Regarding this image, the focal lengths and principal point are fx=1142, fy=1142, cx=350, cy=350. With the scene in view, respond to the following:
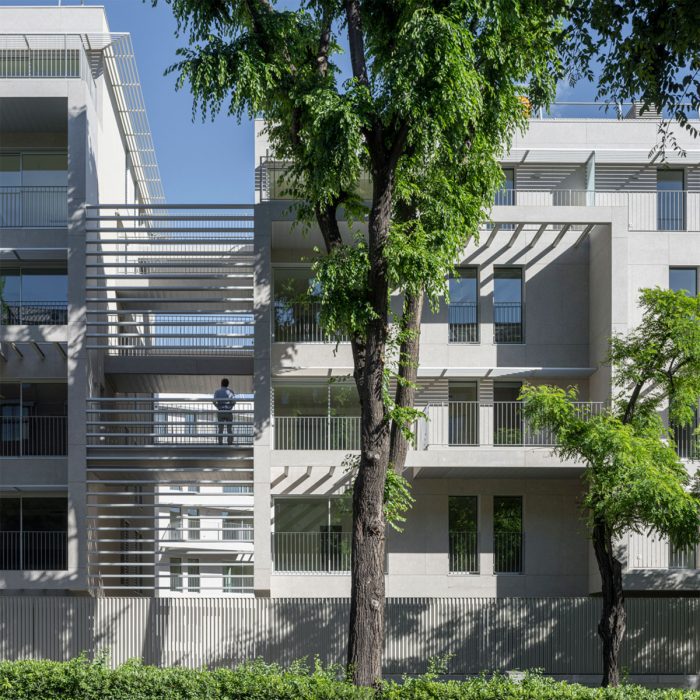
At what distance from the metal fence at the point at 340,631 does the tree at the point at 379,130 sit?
233 inches

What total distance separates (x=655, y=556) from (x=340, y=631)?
803 cm

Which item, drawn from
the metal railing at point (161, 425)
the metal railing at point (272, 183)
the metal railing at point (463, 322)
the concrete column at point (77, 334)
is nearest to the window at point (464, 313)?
the metal railing at point (463, 322)

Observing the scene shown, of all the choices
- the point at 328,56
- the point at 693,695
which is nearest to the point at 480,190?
the point at 328,56

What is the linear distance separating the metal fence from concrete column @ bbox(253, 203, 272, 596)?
1.06 meters

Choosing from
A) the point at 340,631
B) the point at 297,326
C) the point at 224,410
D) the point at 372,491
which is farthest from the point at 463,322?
the point at 372,491

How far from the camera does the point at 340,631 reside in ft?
84.1

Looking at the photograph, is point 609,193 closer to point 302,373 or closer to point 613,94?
point 302,373

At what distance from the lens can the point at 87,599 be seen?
992 inches

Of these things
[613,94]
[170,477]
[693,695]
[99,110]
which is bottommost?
[693,695]

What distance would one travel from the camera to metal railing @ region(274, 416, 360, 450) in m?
28.6

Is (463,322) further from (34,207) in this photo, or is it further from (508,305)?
(34,207)

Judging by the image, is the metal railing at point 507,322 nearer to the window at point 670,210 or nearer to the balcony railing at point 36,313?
the window at point 670,210

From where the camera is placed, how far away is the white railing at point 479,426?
27984 millimetres

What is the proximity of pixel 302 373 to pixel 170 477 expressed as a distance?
13.9 feet
